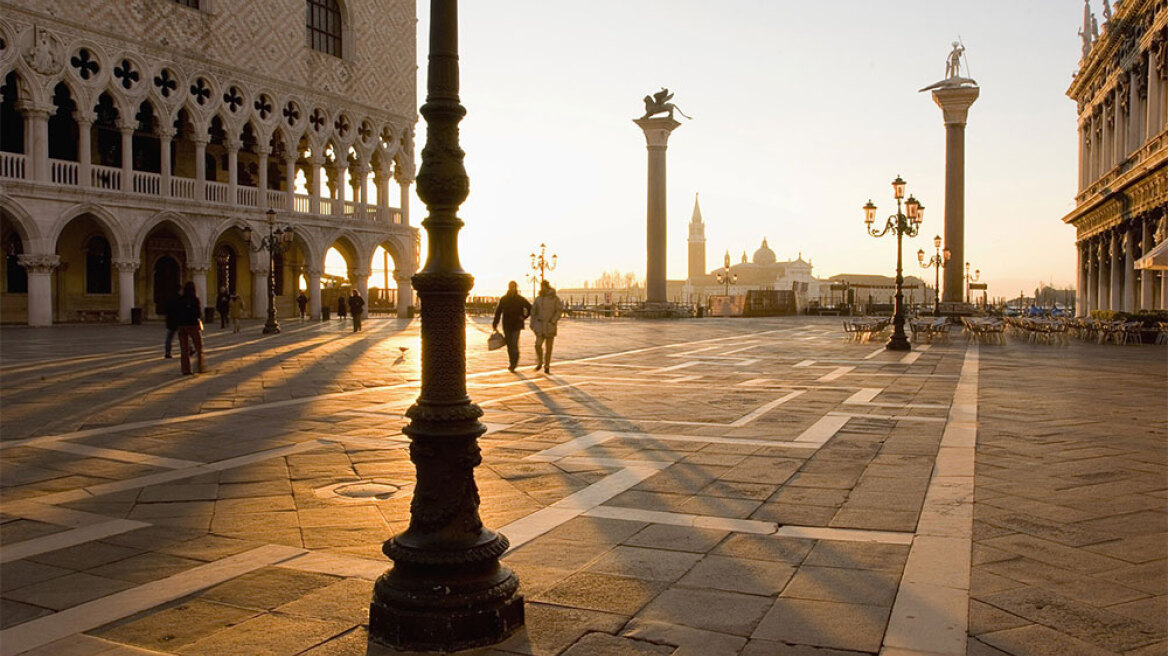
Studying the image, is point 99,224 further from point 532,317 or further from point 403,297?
point 532,317

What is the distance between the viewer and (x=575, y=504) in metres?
5.05

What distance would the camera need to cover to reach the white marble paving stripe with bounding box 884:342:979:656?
3.07 metres

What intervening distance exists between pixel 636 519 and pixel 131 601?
95.9 inches

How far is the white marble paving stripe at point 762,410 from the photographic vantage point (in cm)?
832

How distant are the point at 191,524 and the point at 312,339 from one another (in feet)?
60.1

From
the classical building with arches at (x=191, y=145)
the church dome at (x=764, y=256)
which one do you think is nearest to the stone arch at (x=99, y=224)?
the classical building with arches at (x=191, y=145)

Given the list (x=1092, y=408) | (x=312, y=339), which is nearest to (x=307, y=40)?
(x=312, y=339)

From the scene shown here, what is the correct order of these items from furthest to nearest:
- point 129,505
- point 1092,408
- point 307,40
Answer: point 307,40
point 1092,408
point 129,505

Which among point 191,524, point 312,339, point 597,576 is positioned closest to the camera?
point 597,576

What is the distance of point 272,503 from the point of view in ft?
16.8

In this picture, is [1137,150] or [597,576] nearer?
[597,576]

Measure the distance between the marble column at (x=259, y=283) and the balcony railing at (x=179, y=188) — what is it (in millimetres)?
2069

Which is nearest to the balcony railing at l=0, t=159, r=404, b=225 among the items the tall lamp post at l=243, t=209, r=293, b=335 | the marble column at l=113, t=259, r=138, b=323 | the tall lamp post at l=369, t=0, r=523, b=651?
the tall lamp post at l=243, t=209, r=293, b=335

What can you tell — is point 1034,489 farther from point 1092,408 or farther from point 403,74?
point 403,74
